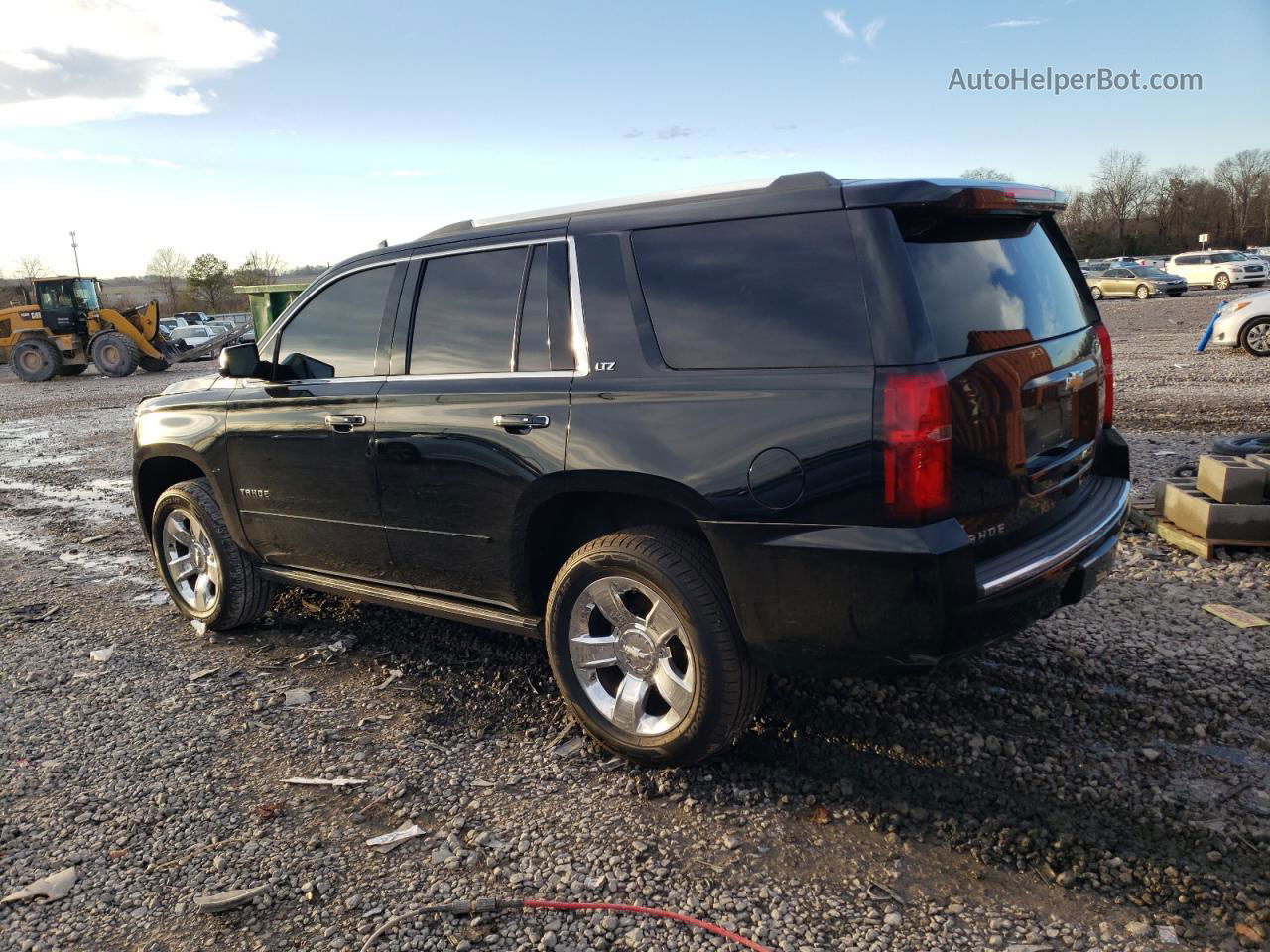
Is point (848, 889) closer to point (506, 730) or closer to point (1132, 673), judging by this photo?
point (506, 730)

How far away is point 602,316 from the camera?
338 cm

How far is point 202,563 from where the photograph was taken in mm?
5148

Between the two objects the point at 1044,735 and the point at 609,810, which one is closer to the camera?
the point at 609,810

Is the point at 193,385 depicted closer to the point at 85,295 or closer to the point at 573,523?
the point at 573,523

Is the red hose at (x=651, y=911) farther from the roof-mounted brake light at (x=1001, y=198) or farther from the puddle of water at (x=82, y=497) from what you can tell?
the puddle of water at (x=82, y=497)

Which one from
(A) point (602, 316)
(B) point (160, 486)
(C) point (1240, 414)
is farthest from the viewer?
(C) point (1240, 414)

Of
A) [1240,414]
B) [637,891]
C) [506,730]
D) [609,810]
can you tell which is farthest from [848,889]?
[1240,414]

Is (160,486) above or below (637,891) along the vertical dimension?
above

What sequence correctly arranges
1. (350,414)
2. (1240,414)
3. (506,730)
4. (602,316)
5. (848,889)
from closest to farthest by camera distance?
1. (848,889)
2. (602,316)
3. (506,730)
4. (350,414)
5. (1240,414)

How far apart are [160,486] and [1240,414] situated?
10.3 metres

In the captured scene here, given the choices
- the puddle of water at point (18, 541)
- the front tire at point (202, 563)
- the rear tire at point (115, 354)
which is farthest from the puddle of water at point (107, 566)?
the rear tire at point (115, 354)

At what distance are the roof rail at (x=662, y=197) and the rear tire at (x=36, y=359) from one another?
26.7 meters

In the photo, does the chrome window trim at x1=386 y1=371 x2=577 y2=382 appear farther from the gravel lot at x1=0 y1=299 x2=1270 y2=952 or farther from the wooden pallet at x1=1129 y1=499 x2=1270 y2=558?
the wooden pallet at x1=1129 y1=499 x2=1270 y2=558

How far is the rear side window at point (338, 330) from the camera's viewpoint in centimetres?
423
